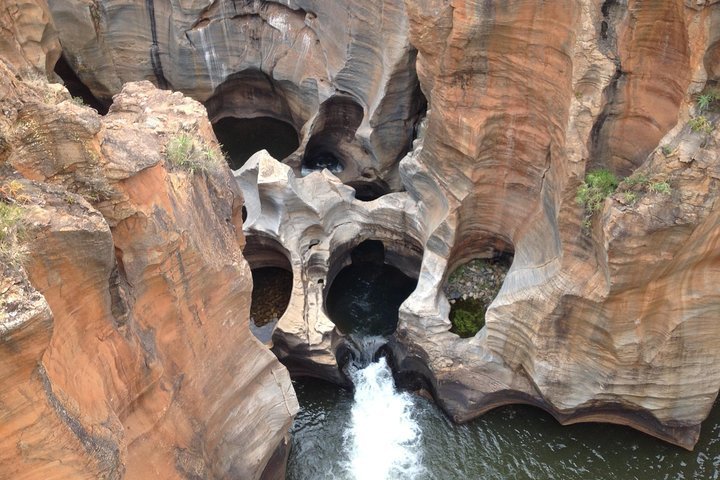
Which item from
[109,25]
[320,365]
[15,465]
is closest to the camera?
[15,465]

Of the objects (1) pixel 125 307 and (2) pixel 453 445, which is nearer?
(1) pixel 125 307

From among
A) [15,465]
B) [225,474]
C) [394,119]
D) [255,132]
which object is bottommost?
[255,132]

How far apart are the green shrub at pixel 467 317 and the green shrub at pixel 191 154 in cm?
678

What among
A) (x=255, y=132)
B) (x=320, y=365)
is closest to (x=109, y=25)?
(x=255, y=132)

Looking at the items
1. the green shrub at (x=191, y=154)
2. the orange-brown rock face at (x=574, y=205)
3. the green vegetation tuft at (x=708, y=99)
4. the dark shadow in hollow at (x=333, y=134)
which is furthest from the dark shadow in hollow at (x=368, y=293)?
the green vegetation tuft at (x=708, y=99)

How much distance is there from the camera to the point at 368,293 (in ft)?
53.0

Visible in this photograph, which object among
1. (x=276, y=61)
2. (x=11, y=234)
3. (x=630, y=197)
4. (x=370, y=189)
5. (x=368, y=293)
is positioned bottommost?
(x=368, y=293)

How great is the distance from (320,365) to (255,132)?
36.1ft

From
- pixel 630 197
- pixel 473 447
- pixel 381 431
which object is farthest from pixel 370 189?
pixel 630 197

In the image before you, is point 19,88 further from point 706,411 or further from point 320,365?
point 706,411

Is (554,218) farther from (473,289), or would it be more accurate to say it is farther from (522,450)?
(522,450)

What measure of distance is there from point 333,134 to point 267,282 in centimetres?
610

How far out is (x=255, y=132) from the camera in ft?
71.7

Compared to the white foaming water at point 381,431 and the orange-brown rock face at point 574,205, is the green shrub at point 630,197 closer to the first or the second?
the orange-brown rock face at point 574,205
